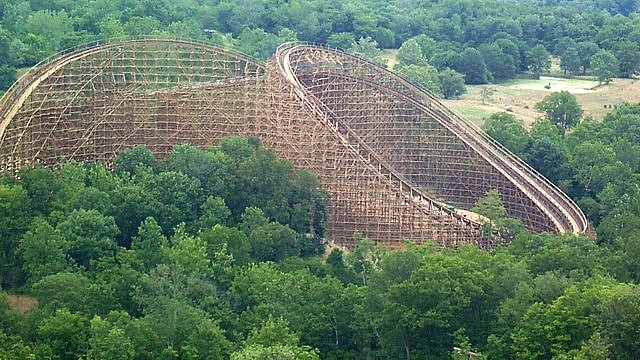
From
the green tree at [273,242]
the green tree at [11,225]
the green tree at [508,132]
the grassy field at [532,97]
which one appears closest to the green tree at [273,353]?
the green tree at [273,242]

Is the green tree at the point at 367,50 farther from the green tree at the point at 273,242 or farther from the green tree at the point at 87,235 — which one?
the green tree at the point at 87,235

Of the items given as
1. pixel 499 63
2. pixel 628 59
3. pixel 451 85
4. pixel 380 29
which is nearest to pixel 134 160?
pixel 451 85

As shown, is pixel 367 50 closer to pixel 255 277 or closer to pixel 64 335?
pixel 255 277

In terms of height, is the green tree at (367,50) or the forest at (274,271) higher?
the green tree at (367,50)

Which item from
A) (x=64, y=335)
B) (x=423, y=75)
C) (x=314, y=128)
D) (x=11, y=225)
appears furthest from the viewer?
(x=423, y=75)

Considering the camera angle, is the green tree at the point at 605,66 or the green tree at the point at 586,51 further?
the green tree at the point at 586,51

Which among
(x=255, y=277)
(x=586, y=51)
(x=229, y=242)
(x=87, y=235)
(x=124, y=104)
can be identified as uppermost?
(x=586, y=51)
